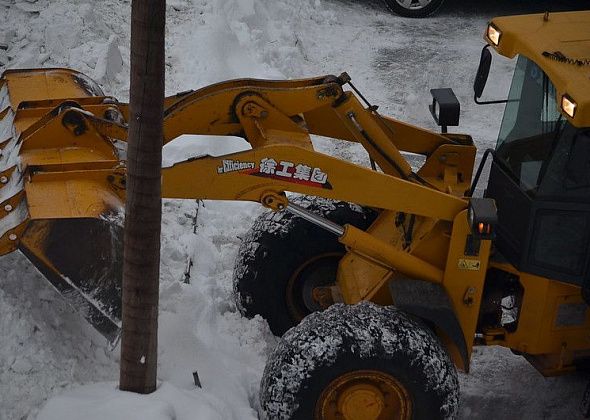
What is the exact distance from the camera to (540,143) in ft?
15.8

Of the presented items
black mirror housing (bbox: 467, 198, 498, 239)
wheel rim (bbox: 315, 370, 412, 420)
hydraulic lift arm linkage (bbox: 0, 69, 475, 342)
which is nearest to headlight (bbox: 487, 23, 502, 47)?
hydraulic lift arm linkage (bbox: 0, 69, 475, 342)

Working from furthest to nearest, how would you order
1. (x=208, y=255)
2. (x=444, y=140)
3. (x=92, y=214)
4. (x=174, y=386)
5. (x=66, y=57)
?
(x=66, y=57) → (x=208, y=255) → (x=444, y=140) → (x=174, y=386) → (x=92, y=214)

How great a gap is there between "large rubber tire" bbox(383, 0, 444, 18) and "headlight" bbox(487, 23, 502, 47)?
7296 mm

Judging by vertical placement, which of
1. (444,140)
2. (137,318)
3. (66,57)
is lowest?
(137,318)

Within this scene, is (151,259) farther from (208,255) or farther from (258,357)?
(208,255)

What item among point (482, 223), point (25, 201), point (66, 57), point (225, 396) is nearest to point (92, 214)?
point (25, 201)

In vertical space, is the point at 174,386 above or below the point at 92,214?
below

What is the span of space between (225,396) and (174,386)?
0.34 meters

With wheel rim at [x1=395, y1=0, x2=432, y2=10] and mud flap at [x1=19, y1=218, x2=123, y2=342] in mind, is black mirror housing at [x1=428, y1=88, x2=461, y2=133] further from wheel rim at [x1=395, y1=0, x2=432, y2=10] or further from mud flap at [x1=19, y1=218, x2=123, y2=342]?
wheel rim at [x1=395, y1=0, x2=432, y2=10]

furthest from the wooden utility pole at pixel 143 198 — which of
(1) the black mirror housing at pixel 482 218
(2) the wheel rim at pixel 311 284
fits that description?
(1) the black mirror housing at pixel 482 218

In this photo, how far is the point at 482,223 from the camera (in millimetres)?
4602

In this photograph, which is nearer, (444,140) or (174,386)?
(174,386)

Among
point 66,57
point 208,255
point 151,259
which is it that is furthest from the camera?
point 66,57

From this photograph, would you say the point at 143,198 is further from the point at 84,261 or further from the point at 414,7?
the point at 414,7
